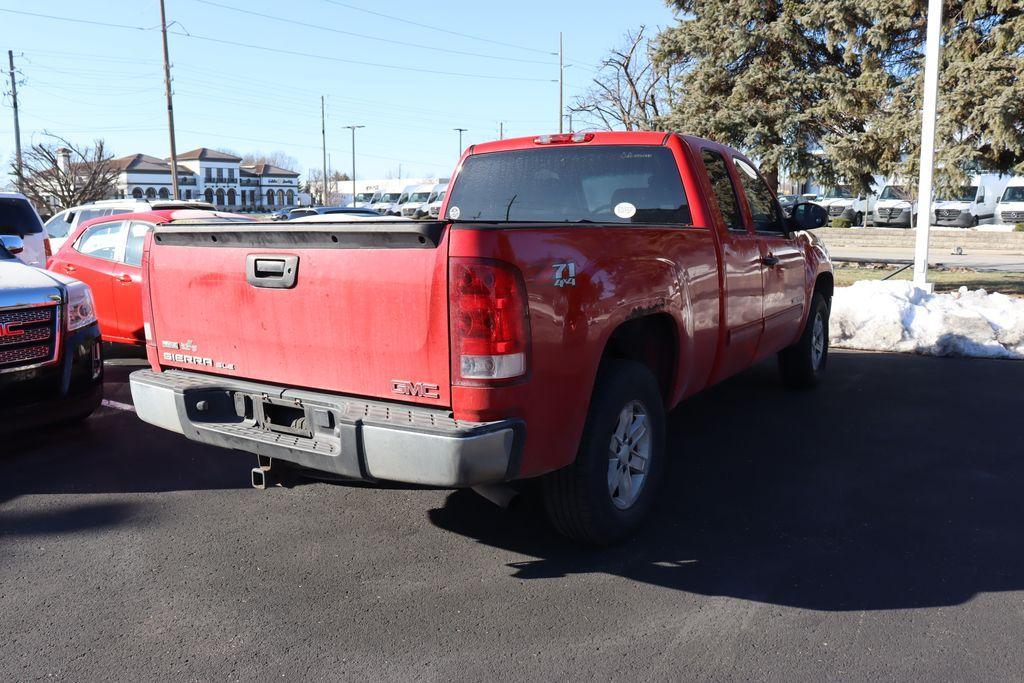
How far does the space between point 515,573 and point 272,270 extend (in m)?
1.70

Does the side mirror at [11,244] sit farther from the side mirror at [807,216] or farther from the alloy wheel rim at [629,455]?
the side mirror at [807,216]

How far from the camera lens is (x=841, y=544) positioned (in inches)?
162

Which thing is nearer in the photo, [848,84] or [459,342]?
[459,342]

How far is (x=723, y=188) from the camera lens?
5.43 meters

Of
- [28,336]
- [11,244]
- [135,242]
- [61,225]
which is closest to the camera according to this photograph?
[28,336]

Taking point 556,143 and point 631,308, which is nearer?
point 631,308

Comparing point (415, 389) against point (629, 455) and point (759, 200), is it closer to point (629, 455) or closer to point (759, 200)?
point (629, 455)

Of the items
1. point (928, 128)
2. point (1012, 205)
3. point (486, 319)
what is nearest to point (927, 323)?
point (928, 128)

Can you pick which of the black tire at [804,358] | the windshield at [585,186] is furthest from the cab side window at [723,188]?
the black tire at [804,358]

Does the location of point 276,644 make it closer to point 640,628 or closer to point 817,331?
point 640,628

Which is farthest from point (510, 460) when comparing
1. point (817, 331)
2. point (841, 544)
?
point (817, 331)

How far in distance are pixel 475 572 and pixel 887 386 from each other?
5124 mm

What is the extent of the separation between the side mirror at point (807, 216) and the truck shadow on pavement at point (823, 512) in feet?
4.70

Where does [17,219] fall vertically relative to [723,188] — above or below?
below
